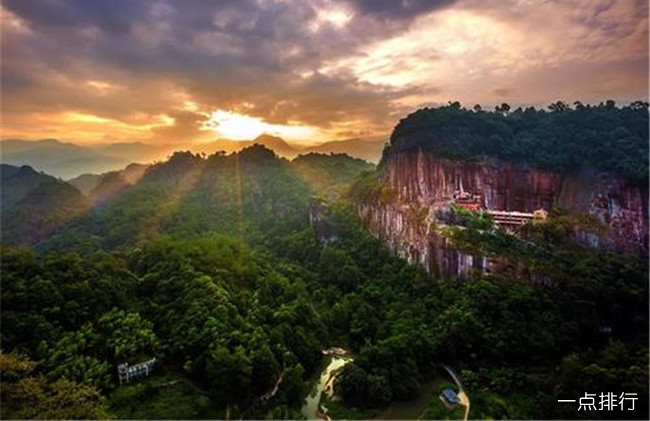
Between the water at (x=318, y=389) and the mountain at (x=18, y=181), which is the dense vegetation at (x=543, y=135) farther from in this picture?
the mountain at (x=18, y=181)

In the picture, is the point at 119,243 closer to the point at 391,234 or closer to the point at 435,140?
the point at 391,234

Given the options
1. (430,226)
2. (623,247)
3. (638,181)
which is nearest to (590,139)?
(638,181)

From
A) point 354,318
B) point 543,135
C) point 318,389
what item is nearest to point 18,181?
point 354,318

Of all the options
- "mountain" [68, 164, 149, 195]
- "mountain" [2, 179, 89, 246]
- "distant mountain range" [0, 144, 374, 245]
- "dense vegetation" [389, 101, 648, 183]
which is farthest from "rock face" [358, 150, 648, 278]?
"mountain" [68, 164, 149, 195]

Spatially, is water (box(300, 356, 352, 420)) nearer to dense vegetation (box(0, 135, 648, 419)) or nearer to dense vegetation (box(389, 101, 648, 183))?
dense vegetation (box(0, 135, 648, 419))

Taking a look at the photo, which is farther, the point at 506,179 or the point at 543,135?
the point at 543,135

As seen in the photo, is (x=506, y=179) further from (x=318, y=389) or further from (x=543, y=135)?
(x=318, y=389)
